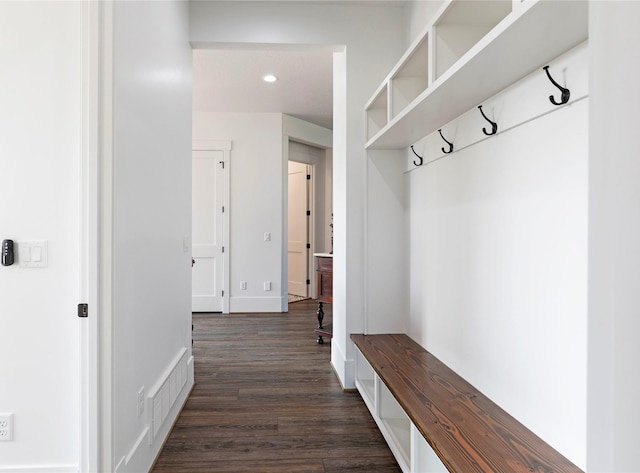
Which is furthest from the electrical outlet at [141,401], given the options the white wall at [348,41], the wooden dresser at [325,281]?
the wooden dresser at [325,281]

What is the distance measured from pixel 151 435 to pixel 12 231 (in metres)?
1.11

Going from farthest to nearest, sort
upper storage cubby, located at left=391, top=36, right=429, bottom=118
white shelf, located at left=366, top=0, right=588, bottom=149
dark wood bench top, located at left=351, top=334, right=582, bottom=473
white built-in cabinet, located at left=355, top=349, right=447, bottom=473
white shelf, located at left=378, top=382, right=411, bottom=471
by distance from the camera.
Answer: upper storage cubby, located at left=391, top=36, right=429, bottom=118, white shelf, located at left=378, top=382, right=411, bottom=471, white built-in cabinet, located at left=355, top=349, right=447, bottom=473, dark wood bench top, located at left=351, top=334, right=582, bottom=473, white shelf, located at left=366, top=0, right=588, bottom=149

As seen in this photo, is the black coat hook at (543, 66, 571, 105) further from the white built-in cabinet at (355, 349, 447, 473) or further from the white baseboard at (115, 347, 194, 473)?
the white baseboard at (115, 347, 194, 473)

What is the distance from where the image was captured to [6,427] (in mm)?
1555

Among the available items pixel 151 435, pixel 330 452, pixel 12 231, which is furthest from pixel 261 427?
pixel 12 231

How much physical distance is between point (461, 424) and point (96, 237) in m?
→ 1.46

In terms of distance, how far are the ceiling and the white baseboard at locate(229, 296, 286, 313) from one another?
8.67 feet

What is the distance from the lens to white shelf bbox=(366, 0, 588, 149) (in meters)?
0.99

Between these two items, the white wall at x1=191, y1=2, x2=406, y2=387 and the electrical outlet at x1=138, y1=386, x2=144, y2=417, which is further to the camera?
the white wall at x1=191, y1=2, x2=406, y2=387

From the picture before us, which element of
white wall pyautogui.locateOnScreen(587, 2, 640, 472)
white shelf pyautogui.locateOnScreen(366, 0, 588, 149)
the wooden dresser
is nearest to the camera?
white wall pyautogui.locateOnScreen(587, 2, 640, 472)

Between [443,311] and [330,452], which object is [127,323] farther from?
[443,311]

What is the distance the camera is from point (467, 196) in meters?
1.85

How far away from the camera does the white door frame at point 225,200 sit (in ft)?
18.4

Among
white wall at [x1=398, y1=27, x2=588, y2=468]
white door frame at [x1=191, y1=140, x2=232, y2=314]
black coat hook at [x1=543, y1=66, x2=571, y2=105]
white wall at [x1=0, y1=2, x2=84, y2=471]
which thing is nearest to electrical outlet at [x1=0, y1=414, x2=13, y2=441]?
white wall at [x1=0, y1=2, x2=84, y2=471]
